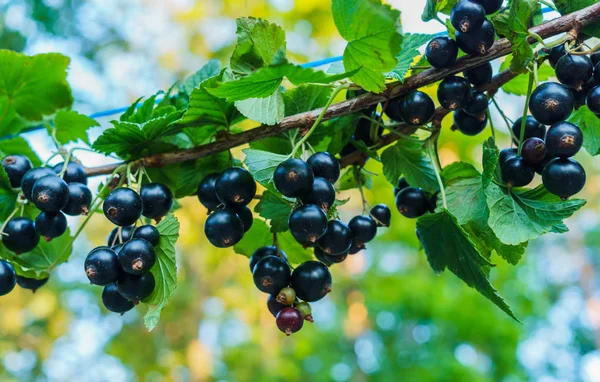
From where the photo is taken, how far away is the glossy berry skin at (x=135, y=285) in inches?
24.3

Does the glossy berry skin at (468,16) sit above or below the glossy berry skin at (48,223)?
above

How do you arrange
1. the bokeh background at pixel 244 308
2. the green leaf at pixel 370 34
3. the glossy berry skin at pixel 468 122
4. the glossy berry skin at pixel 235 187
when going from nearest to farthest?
the green leaf at pixel 370 34
the glossy berry skin at pixel 235 187
the glossy berry skin at pixel 468 122
the bokeh background at pixel 244 308

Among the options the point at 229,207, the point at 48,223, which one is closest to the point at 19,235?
the point at 48,223

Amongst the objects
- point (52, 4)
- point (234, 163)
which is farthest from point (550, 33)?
point (52, 4)

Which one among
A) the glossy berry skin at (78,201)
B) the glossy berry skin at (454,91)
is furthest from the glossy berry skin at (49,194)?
the glossy berry skin at (454,91)

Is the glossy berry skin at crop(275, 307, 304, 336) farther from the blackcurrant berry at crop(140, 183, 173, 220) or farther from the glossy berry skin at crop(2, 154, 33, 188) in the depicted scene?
the glossy berry skin at crop(2, 154, 33, 188)

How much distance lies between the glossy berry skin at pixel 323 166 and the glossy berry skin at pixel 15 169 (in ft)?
1.42

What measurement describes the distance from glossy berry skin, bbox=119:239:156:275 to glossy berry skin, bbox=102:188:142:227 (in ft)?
0.14

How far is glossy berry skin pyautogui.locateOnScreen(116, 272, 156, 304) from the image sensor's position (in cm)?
62

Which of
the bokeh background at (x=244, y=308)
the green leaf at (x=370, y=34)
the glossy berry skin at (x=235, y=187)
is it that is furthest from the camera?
the bokeh background at (x=244, y=308)

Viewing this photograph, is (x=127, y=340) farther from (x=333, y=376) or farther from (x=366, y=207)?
(x=366, y=207)

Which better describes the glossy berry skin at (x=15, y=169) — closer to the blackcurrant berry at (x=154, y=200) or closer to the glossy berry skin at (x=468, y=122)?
the blackcurrant berry at (x=154, y=200)

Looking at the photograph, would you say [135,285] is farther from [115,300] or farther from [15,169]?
[15,169]

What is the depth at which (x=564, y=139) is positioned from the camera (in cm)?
57
